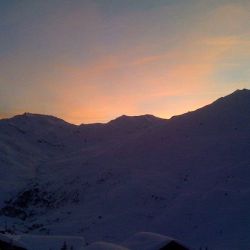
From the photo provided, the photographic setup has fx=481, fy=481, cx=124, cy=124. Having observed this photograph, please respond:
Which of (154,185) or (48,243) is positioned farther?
(154,185)

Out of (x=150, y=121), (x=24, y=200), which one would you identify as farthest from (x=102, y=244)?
(x=150, y=121)

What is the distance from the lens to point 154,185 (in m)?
36.7

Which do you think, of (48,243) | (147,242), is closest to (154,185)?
(48,243)

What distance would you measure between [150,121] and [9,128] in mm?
21170

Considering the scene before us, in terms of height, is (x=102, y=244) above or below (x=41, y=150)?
below

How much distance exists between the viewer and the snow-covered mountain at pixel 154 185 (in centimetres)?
3000

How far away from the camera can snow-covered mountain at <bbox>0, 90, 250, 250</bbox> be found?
3000 centimetres

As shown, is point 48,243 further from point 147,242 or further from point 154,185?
point 154,185

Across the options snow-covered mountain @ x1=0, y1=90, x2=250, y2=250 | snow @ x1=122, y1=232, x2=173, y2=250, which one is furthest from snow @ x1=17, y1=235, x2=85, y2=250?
snow-covered mountain @ x1=0, y1=90, x2=250, y2=250

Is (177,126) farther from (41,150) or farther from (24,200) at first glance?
(41,150)

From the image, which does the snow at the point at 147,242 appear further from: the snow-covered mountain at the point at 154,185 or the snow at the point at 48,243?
the snow-covered mountain at the point at 154,185

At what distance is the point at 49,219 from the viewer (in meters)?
37.2

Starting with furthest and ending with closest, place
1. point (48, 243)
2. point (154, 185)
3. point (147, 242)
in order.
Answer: point (154, 185), point (48, 243), point (147, 242)

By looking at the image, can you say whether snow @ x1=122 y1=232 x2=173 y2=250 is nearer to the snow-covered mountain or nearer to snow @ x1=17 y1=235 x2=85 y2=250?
snow @ x1=17 y1=235 x2=85 y2=250
